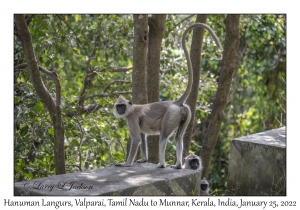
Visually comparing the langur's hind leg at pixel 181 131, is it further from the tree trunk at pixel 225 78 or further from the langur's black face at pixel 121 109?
the tree trunk at pixel 225 78

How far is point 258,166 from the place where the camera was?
5.94 metres

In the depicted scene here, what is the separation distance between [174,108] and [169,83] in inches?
112

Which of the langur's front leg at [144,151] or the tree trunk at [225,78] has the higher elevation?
the tree trunk at [225,78]

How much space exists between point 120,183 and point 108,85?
11.3 ft

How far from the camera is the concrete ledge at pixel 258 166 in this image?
5.73 meters

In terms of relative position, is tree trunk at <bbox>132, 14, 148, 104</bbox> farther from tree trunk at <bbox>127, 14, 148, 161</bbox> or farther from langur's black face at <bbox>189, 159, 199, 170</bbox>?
langur's black face at <bbox>189, 159, 199, 170</bbox>

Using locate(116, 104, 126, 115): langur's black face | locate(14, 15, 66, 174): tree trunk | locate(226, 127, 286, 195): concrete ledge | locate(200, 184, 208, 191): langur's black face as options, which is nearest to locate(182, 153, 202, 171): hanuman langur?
locate(200, 184, 208, 191): langur's black face

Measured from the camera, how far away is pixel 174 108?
5.54 meters

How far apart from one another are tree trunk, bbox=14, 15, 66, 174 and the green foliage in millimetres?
510

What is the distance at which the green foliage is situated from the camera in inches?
250

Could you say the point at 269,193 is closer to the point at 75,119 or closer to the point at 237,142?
the point at 237,142

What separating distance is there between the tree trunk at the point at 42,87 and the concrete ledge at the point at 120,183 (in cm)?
65

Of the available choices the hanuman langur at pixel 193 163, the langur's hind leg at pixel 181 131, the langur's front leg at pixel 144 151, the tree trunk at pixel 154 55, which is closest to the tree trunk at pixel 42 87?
the langur's front leg at pixel 144 151
